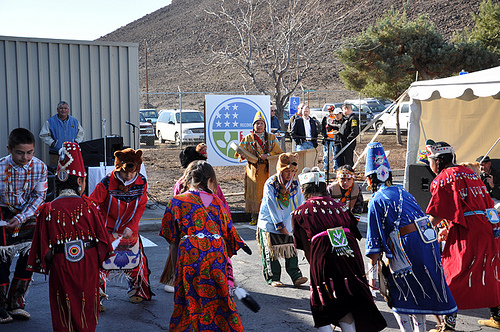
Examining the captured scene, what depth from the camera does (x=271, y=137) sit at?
9.65 metres

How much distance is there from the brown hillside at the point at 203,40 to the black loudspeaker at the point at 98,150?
38.5m

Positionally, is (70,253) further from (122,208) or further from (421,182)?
(421,182)

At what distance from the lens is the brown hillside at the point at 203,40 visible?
2382 inches

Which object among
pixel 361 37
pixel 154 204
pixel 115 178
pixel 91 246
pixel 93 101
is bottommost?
pixel 154 204

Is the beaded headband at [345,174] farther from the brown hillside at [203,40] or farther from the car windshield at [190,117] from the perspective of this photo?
the brown hillside at [203,40]

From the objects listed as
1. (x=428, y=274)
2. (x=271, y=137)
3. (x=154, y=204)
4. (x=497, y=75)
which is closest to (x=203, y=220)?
Answer: (x=428, y=274)

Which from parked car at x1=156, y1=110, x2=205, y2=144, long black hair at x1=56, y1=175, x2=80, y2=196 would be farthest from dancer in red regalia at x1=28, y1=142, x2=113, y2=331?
parked car at x1=156, y1=110, x2=205, y2=144

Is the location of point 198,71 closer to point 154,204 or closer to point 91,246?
point 154,204

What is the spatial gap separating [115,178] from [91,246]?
1.04 metres

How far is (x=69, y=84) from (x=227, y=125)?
3.33 m

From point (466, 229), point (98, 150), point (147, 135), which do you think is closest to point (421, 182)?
point (466, 229)

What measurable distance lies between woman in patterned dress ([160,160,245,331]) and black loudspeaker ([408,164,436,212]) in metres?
5.72

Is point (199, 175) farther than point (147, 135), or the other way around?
point (147, 135)

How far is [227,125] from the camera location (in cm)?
1193
